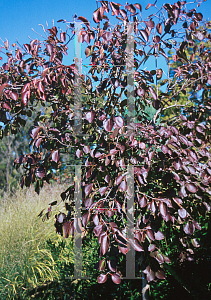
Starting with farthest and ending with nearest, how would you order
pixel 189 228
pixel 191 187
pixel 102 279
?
pixel 189 228 → pixel 191 187 → pixel 102 279

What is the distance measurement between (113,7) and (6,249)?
9.28 ft

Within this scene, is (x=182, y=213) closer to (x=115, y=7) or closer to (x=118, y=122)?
(x=118, y=122)

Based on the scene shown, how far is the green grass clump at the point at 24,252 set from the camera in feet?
8.93

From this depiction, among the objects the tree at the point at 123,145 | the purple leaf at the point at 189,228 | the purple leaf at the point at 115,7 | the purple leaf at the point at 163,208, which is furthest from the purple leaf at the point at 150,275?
the purple leaf at the point at 115,7

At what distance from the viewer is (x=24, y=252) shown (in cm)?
292

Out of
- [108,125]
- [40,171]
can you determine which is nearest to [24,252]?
[40,171]

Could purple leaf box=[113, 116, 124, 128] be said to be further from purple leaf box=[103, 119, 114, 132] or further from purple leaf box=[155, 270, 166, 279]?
purple leaf box=[155, 270, 166, 279]

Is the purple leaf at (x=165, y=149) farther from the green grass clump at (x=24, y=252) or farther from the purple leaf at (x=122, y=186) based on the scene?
the green grass clump at (x=24, y=252)

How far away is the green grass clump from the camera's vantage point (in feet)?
8.93

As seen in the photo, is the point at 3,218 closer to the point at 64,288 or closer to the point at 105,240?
the point at 64,288

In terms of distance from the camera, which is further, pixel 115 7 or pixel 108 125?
pixel 115 7

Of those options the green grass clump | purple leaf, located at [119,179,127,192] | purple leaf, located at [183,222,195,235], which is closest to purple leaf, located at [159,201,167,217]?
purple leaf, located at [119,179,127,192]

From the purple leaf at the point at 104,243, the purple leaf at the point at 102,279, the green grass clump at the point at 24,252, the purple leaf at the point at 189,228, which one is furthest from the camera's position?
the green grass clump at the point at 24,252

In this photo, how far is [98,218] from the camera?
1319mm
